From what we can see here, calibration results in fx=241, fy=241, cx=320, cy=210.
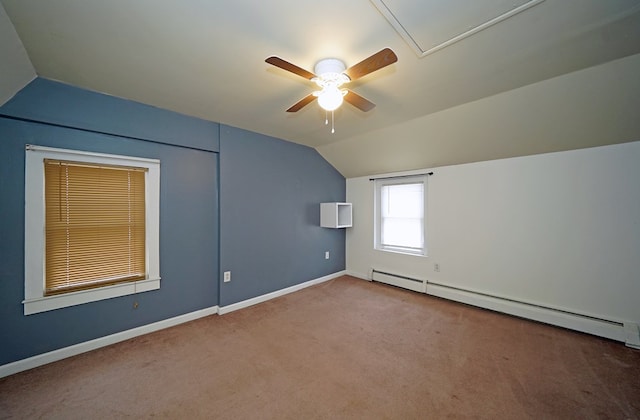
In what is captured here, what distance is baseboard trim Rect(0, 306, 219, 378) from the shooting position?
1.97 meters

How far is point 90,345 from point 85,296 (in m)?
0.47

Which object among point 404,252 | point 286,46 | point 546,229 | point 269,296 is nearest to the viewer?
point 286,46

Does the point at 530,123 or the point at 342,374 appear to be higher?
the point at 530,123

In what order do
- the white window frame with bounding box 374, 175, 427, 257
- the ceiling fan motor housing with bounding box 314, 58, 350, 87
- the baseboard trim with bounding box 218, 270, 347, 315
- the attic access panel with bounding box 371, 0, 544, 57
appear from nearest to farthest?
the attic access panel with bounding box 371, 0, 544, 57 < the ceiling fan motor housing with bounding box 314, 58, 350, 87 < the baseboard trim with bounding box 218, 270, 347, 315 < the white window frame with bounding box 374, 175, 427, 257

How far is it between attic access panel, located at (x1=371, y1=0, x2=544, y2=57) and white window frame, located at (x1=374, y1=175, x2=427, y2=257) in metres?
2.54

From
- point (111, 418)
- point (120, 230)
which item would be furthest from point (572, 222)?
point (120, 230)

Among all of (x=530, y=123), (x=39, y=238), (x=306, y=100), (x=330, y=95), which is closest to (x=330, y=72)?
(x=330, y=95)

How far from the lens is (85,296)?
7.41ft

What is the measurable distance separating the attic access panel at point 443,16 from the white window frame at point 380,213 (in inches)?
100

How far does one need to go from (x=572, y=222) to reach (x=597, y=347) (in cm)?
124

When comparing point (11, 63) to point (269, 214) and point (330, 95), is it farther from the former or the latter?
point (269, 214)

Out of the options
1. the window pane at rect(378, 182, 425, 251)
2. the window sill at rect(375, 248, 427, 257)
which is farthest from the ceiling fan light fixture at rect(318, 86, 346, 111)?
the window sill at rect(375, 248, 427, 257)

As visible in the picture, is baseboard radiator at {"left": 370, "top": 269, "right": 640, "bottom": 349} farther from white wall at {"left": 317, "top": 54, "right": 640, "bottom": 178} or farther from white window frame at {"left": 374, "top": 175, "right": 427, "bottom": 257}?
white wall at {"left": 317, "top": 54, "right": 640, "bottom": 178}

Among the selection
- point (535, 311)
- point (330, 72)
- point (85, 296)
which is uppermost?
point (330, 72)
